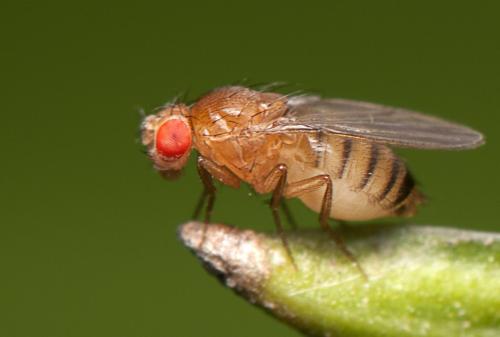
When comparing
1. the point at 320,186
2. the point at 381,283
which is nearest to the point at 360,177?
the point at 320,186

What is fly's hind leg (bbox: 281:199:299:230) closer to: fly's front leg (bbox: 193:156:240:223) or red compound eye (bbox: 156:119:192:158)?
fly's front leg (bbox: 193:156:240:223)

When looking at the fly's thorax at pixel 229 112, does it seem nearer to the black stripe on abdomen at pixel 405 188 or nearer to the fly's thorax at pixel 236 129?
the fly's thorax at pixel 236 129

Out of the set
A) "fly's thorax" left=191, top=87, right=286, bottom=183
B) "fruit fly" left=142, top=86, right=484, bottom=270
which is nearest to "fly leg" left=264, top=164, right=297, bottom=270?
"fruit fly" left=142, top=86, right=484, bottom=270

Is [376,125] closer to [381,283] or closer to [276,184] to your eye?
[276,184]

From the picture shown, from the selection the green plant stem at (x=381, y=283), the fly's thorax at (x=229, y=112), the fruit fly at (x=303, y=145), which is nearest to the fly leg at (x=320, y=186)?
the fruit fly at (x=303, y=145)

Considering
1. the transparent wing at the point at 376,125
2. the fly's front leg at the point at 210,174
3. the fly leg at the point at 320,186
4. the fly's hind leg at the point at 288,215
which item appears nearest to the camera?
the fly leg at the point at 320,186

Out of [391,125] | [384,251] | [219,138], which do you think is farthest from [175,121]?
[384,251]

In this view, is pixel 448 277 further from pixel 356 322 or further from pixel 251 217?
pixel 251 217
